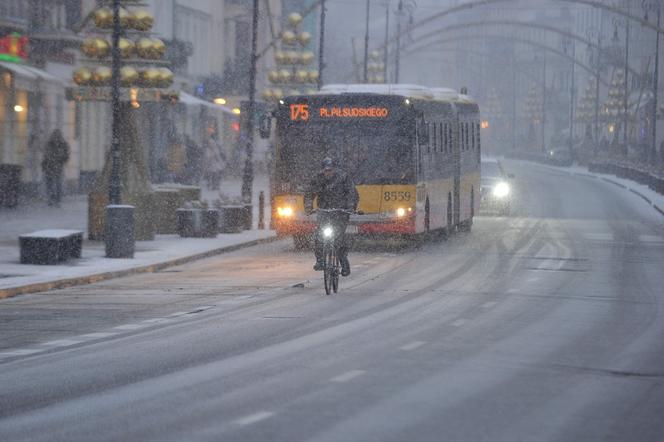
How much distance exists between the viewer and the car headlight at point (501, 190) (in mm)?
50169

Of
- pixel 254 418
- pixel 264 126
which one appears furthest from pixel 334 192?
pixel 254 418

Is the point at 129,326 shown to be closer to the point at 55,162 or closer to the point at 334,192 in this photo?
the point at 334,192

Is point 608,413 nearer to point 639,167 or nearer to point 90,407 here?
point 90,407

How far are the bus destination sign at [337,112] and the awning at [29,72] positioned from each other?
1503 centimetres

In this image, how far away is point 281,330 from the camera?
1712cm

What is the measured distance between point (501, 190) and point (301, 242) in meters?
18.4

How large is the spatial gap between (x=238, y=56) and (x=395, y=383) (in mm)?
77542

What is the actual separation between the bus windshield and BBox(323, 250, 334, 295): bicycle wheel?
986cm

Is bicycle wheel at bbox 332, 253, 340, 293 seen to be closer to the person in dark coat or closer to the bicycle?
the bicycle

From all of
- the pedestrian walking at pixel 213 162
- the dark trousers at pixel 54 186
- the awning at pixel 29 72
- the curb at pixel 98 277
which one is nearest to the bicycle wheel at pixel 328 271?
the curb at pixel 98 277

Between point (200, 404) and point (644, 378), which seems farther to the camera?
point (644, 378)

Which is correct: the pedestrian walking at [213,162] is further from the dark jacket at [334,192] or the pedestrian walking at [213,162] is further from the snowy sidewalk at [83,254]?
the dark jacket at [334,192]

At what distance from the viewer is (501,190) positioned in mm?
50281

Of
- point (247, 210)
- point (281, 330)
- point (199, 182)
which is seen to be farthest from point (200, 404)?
point (199, 182)
